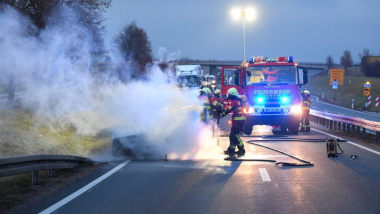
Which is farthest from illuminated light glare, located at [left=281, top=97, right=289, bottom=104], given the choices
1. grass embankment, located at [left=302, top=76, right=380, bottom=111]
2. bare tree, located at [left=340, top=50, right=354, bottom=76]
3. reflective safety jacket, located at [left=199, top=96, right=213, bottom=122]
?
bare tree, located at [left=340, top=50, right=354, bottom=76]

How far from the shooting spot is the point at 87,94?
21531 millimetres

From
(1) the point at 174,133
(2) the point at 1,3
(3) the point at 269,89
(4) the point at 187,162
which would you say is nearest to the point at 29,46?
(2) the point at 1,3

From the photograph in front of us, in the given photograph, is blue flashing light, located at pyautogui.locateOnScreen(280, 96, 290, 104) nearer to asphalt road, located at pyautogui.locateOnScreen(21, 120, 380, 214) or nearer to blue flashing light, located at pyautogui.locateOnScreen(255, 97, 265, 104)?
blue flashing light, located at pyautogui.locateOnScreen(255, 97, 265, 104)

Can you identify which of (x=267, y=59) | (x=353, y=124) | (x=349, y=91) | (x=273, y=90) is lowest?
(x=353, y=124)

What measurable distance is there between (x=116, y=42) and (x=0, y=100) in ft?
19.6

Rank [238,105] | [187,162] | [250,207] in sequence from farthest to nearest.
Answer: [238,105] → [187,162] → [250,207]

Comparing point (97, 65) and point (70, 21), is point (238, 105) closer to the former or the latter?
point (70, 21)

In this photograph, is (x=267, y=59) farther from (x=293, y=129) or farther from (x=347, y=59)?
(x=347, y=59)

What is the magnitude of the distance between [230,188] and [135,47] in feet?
63.5

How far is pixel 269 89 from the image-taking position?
69.8 feet

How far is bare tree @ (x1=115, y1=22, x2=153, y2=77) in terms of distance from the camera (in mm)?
24469

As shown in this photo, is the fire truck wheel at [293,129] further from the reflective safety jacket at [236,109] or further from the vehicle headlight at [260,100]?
the reflective safety jacket at [236,109]

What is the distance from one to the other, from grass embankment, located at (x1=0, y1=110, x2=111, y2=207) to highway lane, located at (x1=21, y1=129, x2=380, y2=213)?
4.20 m

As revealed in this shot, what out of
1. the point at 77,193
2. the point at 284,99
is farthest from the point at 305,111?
the point at 77,193
